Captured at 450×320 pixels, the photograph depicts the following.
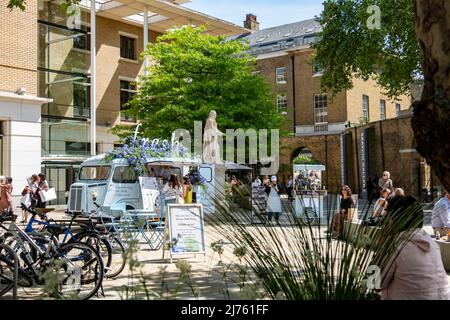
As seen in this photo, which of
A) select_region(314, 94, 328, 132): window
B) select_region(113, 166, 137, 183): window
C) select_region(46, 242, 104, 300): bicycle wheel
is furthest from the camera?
select_region(314, 94, 328, 132): window

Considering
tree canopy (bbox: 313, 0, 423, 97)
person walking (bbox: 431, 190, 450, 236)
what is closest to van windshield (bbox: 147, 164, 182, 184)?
person walking (bbox: 431, 190, 450, 236)

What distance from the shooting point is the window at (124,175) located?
15086 millimetres

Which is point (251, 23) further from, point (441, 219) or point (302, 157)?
point (441, 219)

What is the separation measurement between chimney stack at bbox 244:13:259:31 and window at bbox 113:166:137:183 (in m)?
42.1

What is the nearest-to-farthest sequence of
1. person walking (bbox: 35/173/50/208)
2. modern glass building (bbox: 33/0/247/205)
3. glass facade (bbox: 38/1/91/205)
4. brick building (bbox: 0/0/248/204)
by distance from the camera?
person walking (bbox: 35/173/50/208) → brick building (bbox: 0/0/248/204) → glass facade (bbox: 38/1/91/205) → modern glass building (bbox: 33/0/247/205)

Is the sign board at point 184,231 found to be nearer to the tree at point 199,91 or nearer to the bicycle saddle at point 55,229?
the bicycle saddle at point 55,229

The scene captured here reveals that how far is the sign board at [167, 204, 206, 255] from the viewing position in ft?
30.4

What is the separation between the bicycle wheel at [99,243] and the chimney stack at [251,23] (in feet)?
162

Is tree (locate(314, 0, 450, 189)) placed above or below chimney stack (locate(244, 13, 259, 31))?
below

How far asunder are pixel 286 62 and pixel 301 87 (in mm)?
2771

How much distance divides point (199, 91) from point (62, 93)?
7364 mm

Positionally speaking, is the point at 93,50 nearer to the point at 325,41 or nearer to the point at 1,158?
the point at 1,158

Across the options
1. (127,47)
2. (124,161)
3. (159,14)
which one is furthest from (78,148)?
(124,161)

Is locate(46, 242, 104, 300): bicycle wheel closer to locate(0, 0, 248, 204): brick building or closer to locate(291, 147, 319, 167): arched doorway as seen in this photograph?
locate(0, 0, 248, 204): brick building
